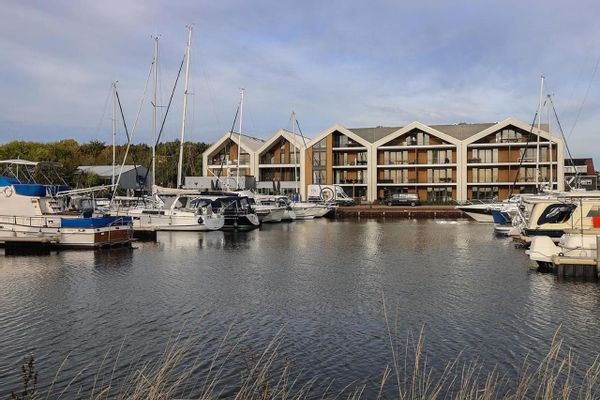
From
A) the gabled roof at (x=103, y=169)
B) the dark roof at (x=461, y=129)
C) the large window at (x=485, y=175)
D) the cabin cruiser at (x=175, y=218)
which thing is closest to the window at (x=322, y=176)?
the dark roof at (x=461, y=129)

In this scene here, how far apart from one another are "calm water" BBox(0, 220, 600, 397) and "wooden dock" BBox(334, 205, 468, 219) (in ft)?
131

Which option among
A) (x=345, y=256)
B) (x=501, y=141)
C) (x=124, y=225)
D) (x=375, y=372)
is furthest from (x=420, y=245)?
(x=501, y=141)

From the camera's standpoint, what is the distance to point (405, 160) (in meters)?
83.1

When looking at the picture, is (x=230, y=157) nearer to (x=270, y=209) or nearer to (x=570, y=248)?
(x=270, y=209)

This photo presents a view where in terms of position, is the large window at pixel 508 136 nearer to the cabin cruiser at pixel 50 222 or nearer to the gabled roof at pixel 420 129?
the gabled roof at pixel 420 129

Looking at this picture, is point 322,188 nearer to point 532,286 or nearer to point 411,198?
point 411,198

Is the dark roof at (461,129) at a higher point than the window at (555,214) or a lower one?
higher

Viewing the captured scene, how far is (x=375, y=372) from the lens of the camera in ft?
37.1

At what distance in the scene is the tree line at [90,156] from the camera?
253ft

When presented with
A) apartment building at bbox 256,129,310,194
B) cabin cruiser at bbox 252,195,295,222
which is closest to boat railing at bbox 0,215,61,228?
cabin cruiser at bbox 252,195,295,222

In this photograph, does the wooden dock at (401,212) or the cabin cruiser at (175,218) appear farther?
the wooden dock at (401,212)

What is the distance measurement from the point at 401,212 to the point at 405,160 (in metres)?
13.0

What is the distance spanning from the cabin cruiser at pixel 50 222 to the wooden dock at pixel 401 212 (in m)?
42.1

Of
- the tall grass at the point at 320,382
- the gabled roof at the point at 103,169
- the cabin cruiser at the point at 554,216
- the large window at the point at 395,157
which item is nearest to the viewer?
the tall grass at the point at 320,382
